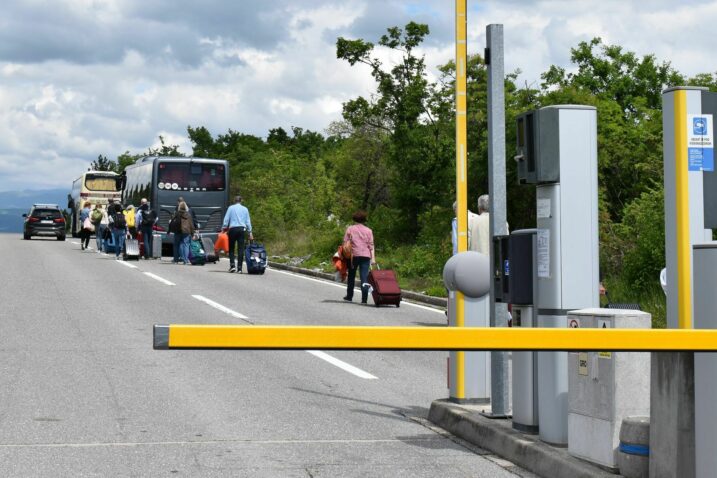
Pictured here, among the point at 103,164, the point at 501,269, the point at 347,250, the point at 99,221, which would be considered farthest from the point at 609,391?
the point at 103,164

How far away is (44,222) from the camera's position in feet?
169

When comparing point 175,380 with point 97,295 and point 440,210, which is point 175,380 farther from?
point 440,210

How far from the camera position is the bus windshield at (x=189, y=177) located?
3641 cm

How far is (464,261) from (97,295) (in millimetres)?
13155

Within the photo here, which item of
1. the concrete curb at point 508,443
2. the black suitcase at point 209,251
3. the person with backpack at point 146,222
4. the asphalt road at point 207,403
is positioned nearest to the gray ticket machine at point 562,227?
the concrete curb at point 508,443

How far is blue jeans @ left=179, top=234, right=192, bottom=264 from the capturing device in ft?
104

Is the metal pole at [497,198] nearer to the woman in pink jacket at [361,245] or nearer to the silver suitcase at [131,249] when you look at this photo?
the woman in pink jacket at [361,245]

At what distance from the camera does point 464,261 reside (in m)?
7.99

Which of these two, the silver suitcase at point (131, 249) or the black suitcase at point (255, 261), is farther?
the silver suitcase at point (131, 249)

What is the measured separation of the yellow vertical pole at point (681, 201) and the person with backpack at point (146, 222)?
27.8 meters

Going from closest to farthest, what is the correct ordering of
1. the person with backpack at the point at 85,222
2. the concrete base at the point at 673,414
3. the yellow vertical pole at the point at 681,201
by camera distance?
the concrete base at the point at 673,414
the yellow vertical pole at the point at 681,201
the person with backpack at the point at 85,222

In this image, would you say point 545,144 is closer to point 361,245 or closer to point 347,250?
point 361,245

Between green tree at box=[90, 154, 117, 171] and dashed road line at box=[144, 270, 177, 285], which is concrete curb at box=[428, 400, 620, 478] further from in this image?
green tree at box=[90, 154, 117, 171]

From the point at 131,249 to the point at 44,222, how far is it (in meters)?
20.3
